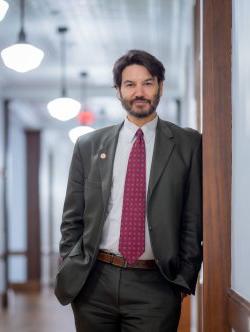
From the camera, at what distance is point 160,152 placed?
2.15 m

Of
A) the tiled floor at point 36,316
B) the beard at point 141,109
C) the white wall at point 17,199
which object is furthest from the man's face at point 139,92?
the white wall at point 17,199

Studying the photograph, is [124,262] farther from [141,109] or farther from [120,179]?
[141,109]

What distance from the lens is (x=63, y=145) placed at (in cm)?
1360

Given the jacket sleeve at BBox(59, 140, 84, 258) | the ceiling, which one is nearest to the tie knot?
the jacket sleeve at BBox(59, 140, 84, 258)

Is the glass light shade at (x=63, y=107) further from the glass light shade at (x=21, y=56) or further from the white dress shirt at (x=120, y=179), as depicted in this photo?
the white dress shirt at (x=120, y=179)

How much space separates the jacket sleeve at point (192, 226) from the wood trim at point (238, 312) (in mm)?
219

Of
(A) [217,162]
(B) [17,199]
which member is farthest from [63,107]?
(B) [17,199]

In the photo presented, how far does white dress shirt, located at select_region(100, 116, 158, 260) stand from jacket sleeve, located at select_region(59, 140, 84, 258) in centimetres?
15

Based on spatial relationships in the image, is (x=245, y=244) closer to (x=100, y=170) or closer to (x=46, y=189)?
(x=100, y=170)

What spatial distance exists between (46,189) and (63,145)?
1.43 metres

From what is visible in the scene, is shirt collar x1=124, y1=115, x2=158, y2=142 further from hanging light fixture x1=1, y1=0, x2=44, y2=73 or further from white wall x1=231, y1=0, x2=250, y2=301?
hanging light fixture x1=1, y1=0, x2=44, y2=73

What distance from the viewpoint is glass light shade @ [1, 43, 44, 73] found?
422cm

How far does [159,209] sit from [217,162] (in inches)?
10.7

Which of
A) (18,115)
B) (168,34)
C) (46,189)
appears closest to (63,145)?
(46,189)
